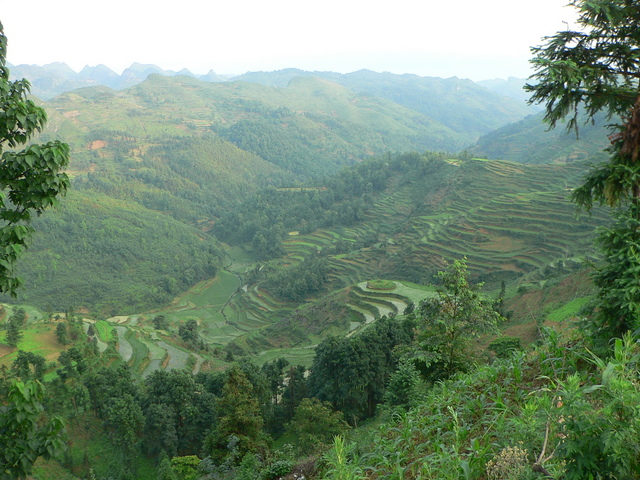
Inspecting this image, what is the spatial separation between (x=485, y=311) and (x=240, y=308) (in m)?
53.0

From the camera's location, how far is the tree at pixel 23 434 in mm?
3631

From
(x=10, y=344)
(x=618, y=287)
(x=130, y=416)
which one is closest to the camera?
(x=618, y=287)

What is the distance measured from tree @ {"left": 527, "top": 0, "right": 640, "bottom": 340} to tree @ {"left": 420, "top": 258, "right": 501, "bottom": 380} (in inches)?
138

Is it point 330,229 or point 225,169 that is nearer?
point 330,229

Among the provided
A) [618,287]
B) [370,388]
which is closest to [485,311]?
[618,287]

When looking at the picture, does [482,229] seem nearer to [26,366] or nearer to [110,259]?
[26,366]

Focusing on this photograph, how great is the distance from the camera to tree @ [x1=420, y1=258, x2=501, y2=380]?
9.17 meters

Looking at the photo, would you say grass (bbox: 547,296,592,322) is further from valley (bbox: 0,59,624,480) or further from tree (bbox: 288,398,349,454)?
tree (bbox: 288,398,349,454)

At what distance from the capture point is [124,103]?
572ft

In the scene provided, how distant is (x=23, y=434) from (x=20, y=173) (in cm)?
253

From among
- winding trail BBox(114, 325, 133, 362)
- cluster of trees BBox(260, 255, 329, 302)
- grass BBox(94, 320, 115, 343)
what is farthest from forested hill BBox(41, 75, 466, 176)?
winding trail BBox(114, 325, 133, 362)

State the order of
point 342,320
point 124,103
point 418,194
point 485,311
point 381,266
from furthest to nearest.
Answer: point 124,103
point 418,194
point 381,266
point 342,320
point 485,311

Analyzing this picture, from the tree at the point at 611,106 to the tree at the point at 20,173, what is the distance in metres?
6.14

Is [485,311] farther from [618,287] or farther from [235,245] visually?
[235,245]
